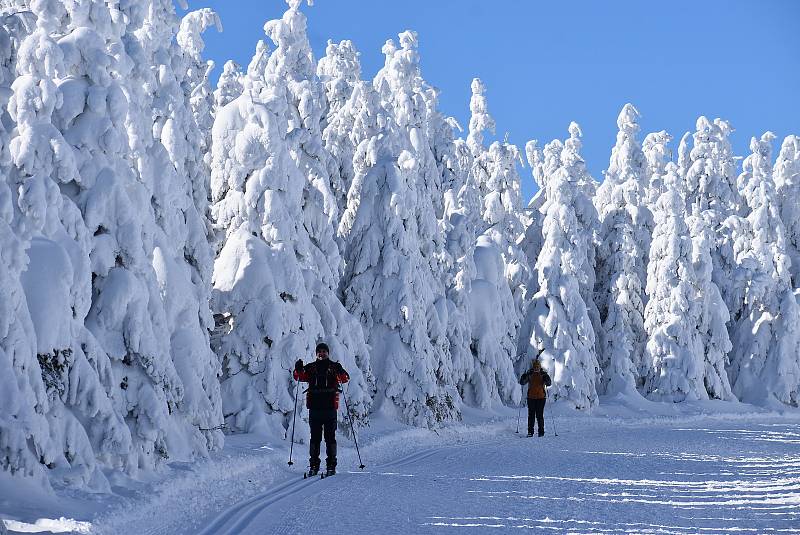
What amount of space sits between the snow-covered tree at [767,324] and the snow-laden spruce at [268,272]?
95.4ft

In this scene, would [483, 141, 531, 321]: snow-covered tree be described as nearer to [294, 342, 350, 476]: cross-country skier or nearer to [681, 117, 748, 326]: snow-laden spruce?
[681, 117, 748, 326]: snow-laden spruce

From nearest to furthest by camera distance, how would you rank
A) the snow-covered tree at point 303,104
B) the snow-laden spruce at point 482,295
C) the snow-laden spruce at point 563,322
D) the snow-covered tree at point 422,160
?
the snow-covered tree at point 303,104 → the snow-covered tree at point 422,160 → the snow-laden spruce at point 482,295 → the snow-laden spruce at point 563,322

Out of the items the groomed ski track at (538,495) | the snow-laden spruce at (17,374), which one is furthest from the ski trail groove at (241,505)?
the snow-laden spruce at (17,374)

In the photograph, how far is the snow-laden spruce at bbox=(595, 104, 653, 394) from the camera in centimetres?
4234

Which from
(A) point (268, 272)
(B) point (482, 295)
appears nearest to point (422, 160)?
(B) point (482, 295)

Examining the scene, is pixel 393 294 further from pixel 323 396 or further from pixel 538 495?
pixel 538 495

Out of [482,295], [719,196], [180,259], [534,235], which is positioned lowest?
[180,259]

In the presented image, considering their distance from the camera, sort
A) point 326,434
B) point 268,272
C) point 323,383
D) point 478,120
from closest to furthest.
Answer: point 323,383 < point 326,434 < point 268,272 < point 478,120

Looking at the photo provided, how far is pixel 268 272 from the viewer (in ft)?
64.7

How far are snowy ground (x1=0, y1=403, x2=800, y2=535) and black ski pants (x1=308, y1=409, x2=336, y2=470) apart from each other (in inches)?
14.1

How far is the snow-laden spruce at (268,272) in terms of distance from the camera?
19344 mm

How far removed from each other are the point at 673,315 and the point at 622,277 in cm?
319

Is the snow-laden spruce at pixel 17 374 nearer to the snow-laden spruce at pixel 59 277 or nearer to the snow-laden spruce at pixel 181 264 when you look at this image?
the snow-laden spruce at pixel 59 277

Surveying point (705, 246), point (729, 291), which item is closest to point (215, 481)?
point (705, 246)
